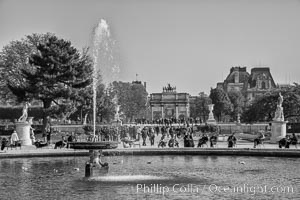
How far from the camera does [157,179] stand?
1862 centimetres

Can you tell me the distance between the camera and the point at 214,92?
113m

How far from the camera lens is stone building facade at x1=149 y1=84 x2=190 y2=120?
135 meters

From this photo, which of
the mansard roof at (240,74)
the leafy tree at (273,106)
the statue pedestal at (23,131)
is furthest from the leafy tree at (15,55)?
the mansard roof at (240,74)

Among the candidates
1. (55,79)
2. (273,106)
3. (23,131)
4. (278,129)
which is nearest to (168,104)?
(273,106)

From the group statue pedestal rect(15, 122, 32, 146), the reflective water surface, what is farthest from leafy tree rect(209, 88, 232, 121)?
the reflective water surface

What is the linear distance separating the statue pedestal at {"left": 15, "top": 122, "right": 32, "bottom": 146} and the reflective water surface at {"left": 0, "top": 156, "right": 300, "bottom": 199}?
10.0 meters

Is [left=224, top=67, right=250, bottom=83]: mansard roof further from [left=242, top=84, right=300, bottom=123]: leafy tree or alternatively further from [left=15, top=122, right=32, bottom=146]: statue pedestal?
[left=15, top=122, right=32, bottom=146]: statue pedestal

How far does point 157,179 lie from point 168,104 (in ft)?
383

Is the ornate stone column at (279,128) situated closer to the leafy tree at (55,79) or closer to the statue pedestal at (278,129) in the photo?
the statue pedestal at (278,129)

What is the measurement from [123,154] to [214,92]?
282ft

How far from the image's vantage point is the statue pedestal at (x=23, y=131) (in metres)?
35.4

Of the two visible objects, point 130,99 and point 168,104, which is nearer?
point 130,99

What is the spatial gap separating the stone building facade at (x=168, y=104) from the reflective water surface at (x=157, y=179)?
109 meters

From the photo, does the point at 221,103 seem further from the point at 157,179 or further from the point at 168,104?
the point at 157,179
